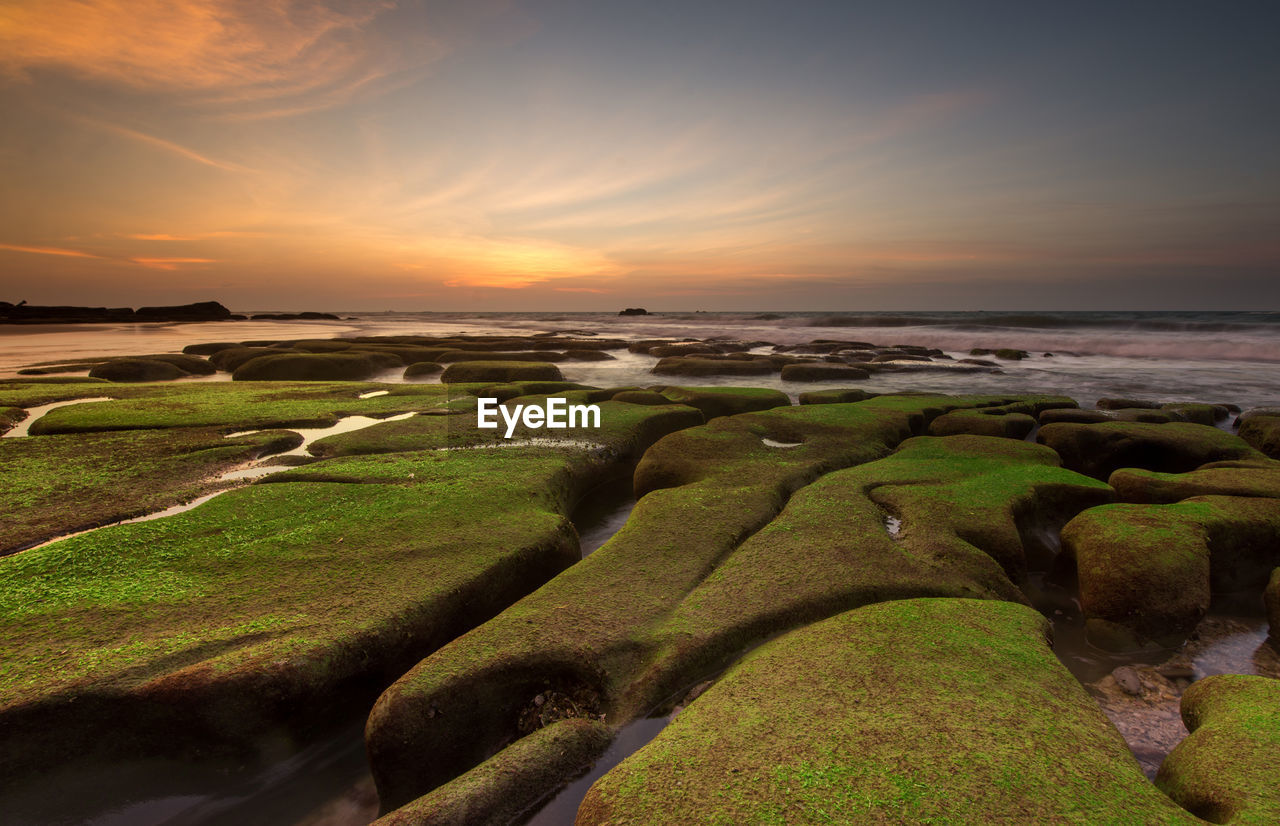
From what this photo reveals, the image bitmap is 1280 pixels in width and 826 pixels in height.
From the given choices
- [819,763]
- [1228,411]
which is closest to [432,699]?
[819,763]

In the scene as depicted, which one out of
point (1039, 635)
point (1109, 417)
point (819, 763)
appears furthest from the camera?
point (1109, 417)

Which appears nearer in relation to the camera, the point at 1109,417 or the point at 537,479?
the point at 537,479

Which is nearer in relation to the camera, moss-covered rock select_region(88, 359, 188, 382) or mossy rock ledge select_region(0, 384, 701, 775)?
mossy rock ledge select_region(0, 384, 701, 775)

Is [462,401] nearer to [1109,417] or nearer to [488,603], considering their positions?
[488,603]

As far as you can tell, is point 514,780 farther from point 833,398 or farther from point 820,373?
point 820,373

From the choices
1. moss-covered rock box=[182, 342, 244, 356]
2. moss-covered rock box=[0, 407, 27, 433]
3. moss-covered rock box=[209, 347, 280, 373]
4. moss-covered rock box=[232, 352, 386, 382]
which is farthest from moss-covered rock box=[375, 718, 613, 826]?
moss-covered rock box=[182, 342, 244, 356]

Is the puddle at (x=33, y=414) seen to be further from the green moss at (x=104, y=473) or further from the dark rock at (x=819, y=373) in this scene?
the dark rock at (x=819, y=373)

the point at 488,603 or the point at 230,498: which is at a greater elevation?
the point at 230,498

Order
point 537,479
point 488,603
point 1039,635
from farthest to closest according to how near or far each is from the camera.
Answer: point 537,479, point 488,603, point 1039,635

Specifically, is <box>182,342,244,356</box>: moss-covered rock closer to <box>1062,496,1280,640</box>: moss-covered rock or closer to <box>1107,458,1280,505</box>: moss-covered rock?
<box>1062,496,1280,640</box>: moss-covered rock
